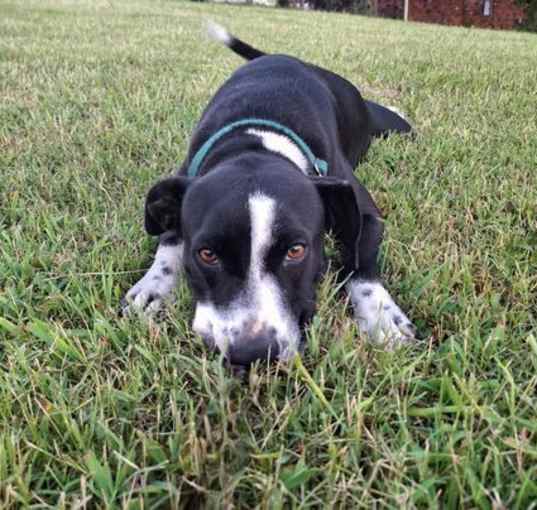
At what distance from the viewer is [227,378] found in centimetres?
205

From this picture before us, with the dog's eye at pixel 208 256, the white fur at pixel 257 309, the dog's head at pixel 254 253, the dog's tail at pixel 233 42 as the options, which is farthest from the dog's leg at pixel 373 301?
the dog's tail at pixel 233 42

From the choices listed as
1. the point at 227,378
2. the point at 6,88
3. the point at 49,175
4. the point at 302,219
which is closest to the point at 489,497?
the point at 227,378

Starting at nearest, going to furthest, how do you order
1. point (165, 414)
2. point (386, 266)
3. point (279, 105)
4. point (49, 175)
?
point (165, 414) < point (386, 266) < point (279, 105) < point (49, 175)

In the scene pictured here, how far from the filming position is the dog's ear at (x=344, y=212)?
2.76m

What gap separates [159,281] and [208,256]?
559 millimetres

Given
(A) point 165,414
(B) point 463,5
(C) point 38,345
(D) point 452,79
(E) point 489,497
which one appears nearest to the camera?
(E) point 489,497

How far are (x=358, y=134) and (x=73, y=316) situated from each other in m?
2.92

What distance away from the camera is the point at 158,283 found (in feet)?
9.46

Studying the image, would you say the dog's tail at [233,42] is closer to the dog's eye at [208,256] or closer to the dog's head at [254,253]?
the dog's head at [254,253]

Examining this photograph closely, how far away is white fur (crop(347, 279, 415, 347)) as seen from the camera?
7.83 feet

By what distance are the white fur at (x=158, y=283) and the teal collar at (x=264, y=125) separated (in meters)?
0.46

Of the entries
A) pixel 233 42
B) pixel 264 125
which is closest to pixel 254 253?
pixel 264 125

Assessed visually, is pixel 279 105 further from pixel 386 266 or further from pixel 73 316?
pixel 73 316

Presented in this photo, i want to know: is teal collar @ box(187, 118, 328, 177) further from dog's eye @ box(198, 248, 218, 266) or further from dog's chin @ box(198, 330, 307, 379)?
dog's chin @ box(198, 330, 307, 379)
